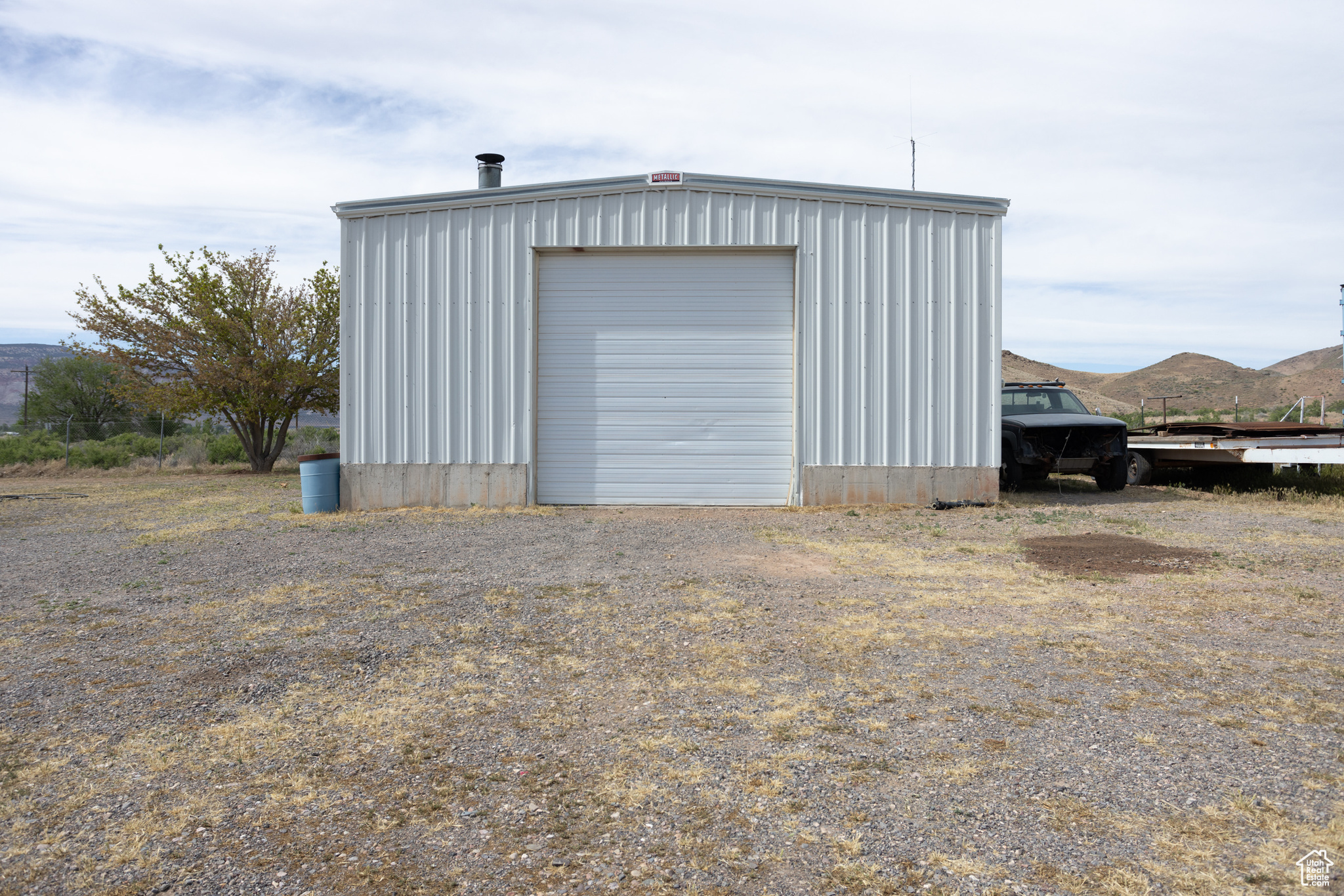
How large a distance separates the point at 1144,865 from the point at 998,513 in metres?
9.53

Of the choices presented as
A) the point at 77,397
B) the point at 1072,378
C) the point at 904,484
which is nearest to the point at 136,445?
the point at 77,397

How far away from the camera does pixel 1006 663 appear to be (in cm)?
477

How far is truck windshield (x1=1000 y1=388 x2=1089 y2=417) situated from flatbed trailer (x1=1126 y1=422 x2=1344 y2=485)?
1.20m

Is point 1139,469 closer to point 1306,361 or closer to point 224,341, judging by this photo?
point 224,341

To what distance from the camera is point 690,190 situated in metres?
12.6

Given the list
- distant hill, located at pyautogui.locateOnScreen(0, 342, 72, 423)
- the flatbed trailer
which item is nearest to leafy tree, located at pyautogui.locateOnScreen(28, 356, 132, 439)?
the flatbed trailer

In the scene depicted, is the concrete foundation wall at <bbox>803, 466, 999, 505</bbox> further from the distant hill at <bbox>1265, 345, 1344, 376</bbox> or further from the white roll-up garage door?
the distant hill at <bbox>1265, 345, 1344, 376</bbox>

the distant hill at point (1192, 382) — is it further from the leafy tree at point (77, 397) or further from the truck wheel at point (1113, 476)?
the leafy tree at point (77, 397)

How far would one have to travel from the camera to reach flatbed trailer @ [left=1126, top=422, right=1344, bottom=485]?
11891 millimetres

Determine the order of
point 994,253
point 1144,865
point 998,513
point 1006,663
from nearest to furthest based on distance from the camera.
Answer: point 1144,865 → point 1006,663 → point 998,513 → point 994,253

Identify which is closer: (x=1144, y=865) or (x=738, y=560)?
(x=1144, y=865)

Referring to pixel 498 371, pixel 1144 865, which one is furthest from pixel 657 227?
pixel 1144 865

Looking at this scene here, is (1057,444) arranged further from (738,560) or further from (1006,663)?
(1006,663)

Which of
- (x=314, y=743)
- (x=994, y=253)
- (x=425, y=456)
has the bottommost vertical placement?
(x=314, y=743)
